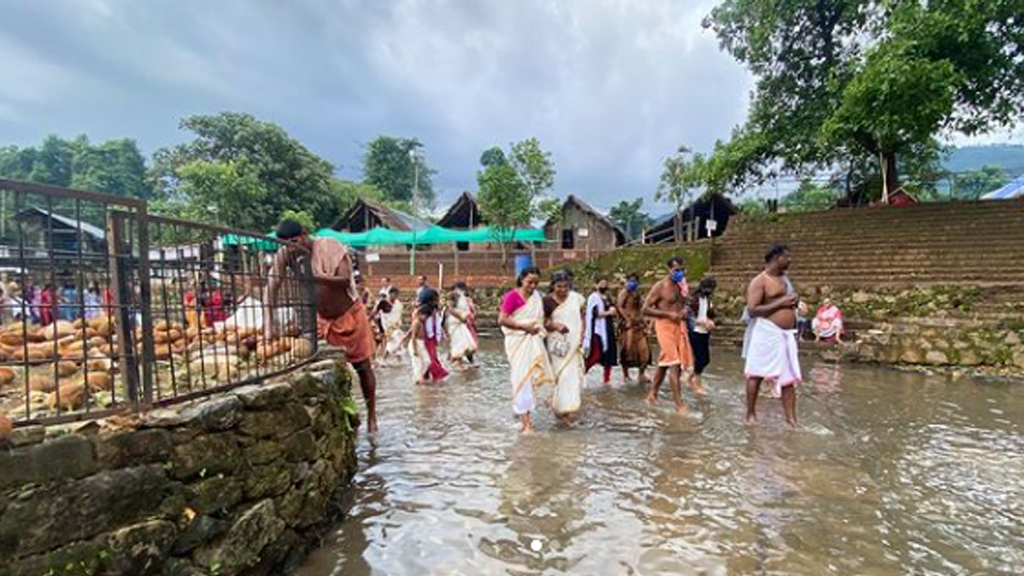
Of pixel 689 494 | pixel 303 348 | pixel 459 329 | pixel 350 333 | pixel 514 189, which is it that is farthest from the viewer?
pixel 514 189

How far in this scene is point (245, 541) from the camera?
2.96 metres

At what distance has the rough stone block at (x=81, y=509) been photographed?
7.09ft

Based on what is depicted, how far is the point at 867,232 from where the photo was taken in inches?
671

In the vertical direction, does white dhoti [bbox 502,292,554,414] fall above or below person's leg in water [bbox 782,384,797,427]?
above

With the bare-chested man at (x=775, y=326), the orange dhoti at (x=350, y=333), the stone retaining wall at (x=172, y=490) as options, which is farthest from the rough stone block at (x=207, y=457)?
the bare-chested man at (x=775, y=326)

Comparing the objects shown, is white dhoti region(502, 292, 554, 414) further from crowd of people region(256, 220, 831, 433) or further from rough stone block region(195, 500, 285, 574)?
rough stone block region(195, 500, 285, 574)

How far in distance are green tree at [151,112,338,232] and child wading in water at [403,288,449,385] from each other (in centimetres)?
2785

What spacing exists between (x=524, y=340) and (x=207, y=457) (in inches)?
149

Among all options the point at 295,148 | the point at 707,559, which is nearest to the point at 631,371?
the point at 707,559

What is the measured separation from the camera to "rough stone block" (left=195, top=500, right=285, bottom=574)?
2.78m

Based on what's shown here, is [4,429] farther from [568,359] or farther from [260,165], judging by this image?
[260,165]

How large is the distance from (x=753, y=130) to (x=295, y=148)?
30.4 meters

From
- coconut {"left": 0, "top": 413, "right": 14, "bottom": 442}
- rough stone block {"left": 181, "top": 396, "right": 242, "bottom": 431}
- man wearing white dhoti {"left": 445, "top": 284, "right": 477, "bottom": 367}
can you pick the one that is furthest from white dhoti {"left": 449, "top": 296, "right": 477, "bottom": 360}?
coconut {"left": 0, "top": 413, "right": 14, "bottom": 442}

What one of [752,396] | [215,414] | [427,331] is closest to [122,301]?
[215,414]
